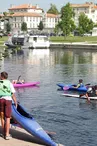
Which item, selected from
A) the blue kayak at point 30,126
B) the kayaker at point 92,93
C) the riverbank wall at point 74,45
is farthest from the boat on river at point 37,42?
the blue kayak at point 30,126

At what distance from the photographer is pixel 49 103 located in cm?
3309

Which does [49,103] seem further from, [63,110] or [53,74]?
[53,74]

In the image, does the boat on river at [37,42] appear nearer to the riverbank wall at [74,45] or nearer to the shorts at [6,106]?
the riverbank wall at [74,45]

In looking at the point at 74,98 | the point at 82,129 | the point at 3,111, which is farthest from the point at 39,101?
the point at 3,111

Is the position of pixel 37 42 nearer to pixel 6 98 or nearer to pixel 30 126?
pixel 30 126

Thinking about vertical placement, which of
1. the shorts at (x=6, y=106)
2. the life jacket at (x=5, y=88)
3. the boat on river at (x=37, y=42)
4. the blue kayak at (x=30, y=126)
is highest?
the life jacket at (x=5, y=88)

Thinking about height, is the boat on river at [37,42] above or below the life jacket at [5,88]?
below

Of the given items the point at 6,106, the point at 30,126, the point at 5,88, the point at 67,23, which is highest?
the point at 5,88

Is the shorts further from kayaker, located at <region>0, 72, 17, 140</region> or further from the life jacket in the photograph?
the life jacket

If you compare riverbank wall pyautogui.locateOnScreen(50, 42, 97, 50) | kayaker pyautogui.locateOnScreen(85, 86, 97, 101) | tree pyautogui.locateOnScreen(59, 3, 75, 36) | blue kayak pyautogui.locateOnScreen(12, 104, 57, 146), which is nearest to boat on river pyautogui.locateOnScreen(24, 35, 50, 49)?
riverbank wall pyautogui.locateOnScreen(50, 42, 97, 50)

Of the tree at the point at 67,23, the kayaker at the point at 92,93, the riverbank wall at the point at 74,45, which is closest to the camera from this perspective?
the kayaker at the point at 92,93

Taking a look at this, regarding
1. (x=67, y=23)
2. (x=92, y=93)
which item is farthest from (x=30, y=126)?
(x=67, y=23)

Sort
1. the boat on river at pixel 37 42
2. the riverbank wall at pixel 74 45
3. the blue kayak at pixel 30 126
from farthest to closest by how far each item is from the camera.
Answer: the boat on river at pixel 37 42, the riverbank wall at pixel 74 45, the blue kayak at pixel 30 126

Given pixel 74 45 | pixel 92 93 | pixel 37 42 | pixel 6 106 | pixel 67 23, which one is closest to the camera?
pixel 6 106
